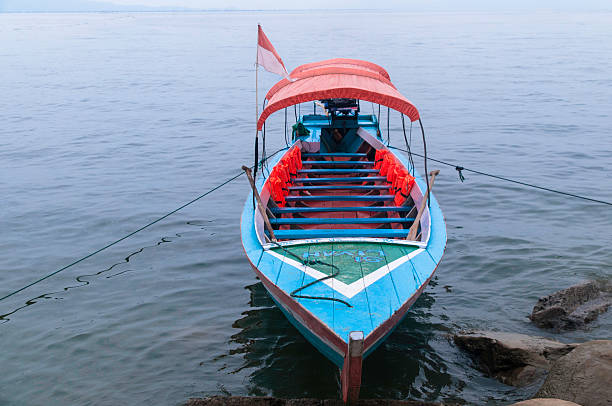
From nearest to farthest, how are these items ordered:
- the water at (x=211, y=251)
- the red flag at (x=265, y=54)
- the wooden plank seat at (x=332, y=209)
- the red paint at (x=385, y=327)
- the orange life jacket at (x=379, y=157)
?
the red paint at (x=385, y=327) < the water at (x=211, y=251) < the red flag at (x=265, y=54) < the wooden plank seat at (x=332, y=209) < the orange life jacket at (x=379, y=157)

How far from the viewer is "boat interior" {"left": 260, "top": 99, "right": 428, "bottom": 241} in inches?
297

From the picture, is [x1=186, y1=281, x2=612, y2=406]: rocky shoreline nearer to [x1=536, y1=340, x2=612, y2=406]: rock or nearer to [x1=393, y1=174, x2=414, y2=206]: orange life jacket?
[x1=536, y1=340, x2=612, y2=406]: rock

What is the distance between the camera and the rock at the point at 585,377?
4434 millimetres

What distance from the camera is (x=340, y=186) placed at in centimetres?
946

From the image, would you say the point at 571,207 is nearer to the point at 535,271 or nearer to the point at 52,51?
the point at 535,271

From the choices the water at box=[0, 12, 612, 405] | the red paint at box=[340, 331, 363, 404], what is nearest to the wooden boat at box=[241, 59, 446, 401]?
the red paint at box=[340, 331, 363, 404]

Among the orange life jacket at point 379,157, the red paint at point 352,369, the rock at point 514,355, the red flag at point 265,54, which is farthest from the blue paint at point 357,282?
the orange life jacket at point 379,157

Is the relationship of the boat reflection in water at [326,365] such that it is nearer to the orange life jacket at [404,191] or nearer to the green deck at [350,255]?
the green deck at [350,255]

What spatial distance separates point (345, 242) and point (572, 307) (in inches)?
130

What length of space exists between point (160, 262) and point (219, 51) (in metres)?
43.9

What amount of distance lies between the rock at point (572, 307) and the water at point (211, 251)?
0.56 ft

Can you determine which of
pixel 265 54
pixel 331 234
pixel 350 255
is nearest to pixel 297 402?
pixel 350 255

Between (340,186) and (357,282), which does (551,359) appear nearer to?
(357,282)

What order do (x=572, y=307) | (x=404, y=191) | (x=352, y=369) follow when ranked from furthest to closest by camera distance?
(x=404, y=191) → (x=572, y=307) → (x=352, y=369)
